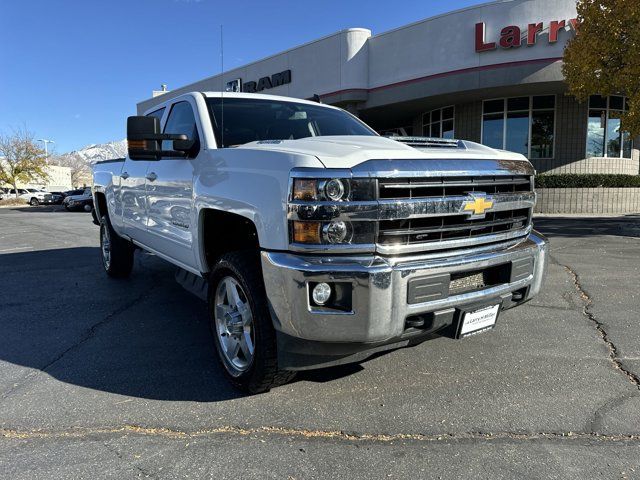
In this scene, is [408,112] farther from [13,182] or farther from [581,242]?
[13,182]

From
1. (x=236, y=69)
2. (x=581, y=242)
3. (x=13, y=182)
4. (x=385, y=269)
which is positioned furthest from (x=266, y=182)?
(x=13, y=182)

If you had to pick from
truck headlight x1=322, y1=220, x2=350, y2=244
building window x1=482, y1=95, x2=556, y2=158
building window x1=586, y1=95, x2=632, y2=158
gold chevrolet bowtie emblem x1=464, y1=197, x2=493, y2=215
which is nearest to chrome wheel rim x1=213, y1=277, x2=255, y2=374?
truck headlight x1=322, y1=220, x2=350, y2=244

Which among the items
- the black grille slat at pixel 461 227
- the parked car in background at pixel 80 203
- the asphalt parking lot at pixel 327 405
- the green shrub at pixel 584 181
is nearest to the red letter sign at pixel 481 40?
the green shrub at pixel 584 181

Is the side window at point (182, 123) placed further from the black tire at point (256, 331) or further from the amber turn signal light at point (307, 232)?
the amber turn signal light at point (307, 232)

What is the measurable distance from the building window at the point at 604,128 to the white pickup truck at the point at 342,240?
55.0 ft

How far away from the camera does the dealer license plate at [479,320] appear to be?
2.83 metres

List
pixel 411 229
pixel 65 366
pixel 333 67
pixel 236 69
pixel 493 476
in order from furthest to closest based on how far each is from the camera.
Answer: pixel 236 69
pixel 333 67
pixel 65 366
pixel 411 229
pixel 493 476

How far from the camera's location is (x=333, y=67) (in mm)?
20016

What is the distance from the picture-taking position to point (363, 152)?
2.69 m

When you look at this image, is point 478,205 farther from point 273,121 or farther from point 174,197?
point 174,197

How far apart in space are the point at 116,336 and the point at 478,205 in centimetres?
328

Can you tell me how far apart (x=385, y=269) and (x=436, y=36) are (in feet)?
55.7

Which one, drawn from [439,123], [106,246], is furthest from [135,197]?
[439,123]

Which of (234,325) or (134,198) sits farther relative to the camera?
(134,198)
